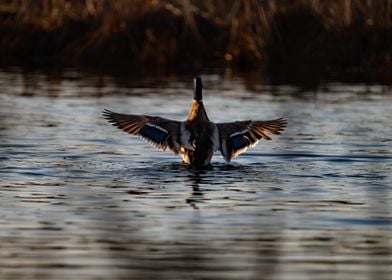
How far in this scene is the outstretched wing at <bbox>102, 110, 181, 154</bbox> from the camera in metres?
12.6

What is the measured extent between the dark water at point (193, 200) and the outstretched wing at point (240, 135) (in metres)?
0.17

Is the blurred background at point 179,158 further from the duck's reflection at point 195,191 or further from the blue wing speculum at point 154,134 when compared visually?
the blue wing speculum at point 154,134

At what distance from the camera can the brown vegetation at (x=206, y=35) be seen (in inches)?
A: 1030

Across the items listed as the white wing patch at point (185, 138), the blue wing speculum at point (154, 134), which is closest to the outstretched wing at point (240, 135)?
the white wing patch at point (185, 138)

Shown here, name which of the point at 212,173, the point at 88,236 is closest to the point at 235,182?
the point at 212,173

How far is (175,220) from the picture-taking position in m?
9.22

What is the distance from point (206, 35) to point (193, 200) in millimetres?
17982

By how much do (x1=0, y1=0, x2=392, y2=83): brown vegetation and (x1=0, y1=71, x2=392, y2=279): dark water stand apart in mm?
7600

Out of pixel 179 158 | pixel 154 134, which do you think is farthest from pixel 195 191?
pixel 179 158

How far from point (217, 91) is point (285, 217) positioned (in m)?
12.0

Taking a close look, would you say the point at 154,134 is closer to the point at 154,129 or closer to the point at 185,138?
the point at 154,129

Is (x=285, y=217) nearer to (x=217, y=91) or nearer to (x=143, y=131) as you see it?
(x=143, y=131)

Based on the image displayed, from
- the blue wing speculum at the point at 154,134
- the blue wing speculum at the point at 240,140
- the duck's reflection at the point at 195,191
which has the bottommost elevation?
the duck's reflection at the point at 195,191

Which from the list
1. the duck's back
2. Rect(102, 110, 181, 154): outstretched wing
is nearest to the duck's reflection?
the duck's back
